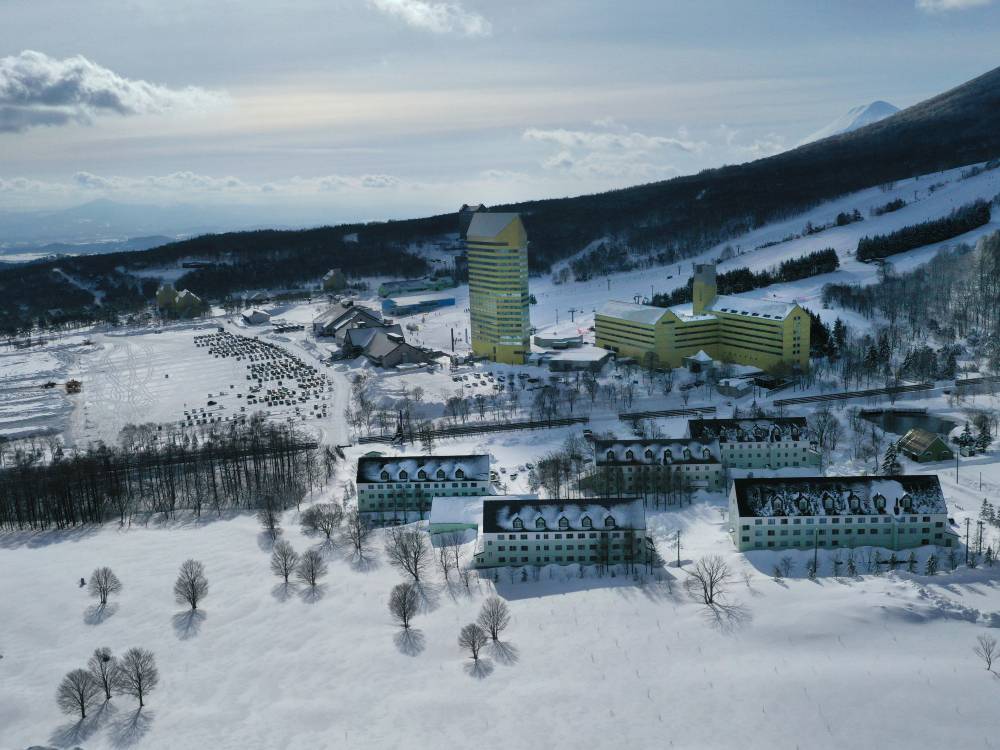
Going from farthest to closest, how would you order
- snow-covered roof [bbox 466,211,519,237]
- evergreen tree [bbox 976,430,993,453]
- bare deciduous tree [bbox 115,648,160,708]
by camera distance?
snow-covered roof [bbox 466,211,519,237] → evergreen tree [bbox 976,430,993,453] → bare deciduous tree [bbox 115,648,160,708]

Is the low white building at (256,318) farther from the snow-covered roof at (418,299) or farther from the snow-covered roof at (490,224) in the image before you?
the snow-covered roof at (490,224)

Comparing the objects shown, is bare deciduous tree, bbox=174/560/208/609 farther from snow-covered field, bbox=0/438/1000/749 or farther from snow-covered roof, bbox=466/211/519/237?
snow-covered roof, bbox=466/211/519/237

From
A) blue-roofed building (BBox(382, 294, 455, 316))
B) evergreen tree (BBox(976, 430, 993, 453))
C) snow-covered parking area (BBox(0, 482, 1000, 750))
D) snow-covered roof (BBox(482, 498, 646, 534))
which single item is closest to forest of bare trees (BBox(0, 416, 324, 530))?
snow-covered parking area (BBox(0, 482, 1000, 750))

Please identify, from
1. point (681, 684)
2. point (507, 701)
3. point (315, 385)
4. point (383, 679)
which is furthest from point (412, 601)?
point (315, 385)

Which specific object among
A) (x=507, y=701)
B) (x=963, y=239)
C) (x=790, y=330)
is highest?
(x=963, y=239)

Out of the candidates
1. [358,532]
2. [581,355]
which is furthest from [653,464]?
[581,355]

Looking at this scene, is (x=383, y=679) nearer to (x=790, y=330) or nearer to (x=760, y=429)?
(x=760, y=429)

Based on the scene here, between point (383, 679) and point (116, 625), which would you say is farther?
point (116, 625)
